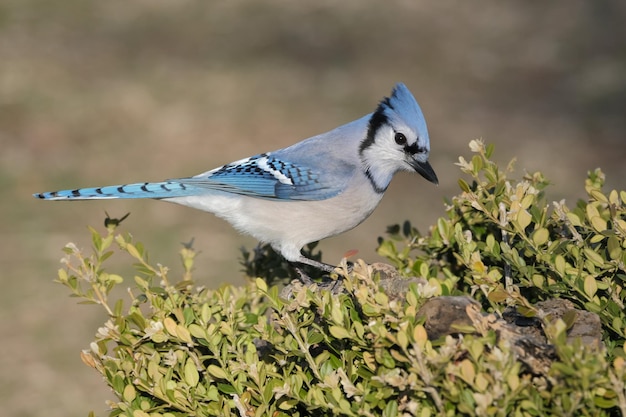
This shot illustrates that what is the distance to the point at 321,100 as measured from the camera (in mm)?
8750

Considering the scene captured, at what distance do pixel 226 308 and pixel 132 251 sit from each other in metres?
0.41

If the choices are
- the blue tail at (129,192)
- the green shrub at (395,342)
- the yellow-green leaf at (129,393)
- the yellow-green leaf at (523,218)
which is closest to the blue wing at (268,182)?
the blue tail at (129,192)

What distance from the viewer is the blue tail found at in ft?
11.3

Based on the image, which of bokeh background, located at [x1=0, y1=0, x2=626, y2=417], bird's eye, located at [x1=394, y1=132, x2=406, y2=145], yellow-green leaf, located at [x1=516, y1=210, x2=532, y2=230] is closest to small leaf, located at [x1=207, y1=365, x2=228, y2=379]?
yellow-green leaf, located at [x1=516, y1=210, x2=532, y2=230]

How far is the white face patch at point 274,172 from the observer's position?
3.84 metres

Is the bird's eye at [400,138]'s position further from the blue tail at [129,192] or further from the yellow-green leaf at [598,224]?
the yellow-green leaf at [598,224]

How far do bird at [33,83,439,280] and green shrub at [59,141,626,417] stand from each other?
83cm

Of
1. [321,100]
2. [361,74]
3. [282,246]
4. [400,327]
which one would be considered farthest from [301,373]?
[361,74]

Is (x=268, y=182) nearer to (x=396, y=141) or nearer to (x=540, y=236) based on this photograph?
(x=396, y=141)

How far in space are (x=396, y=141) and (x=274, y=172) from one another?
59cm

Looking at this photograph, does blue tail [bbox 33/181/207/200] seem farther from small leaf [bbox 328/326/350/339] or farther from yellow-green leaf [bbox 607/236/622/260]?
yellow-green leaf [bbox 607/236/622/260]

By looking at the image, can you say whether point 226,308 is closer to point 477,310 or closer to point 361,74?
point 477,310

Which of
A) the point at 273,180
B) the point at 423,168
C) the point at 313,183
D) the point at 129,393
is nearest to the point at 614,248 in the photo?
the point at 129,393

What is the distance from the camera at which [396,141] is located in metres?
3.68
